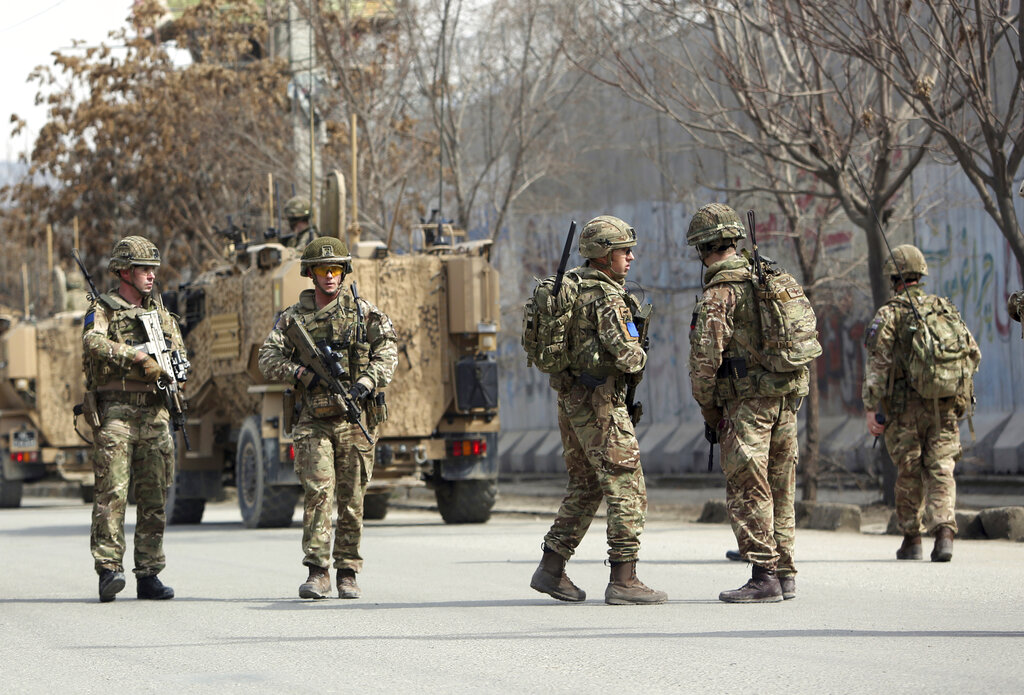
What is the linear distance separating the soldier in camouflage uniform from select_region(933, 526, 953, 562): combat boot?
0.17ft

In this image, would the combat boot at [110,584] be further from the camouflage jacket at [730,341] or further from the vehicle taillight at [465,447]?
the vehicle taillight at [465,447]

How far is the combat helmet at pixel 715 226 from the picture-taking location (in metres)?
8.77

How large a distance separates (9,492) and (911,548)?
56.9ft

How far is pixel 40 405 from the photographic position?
2477 centimetres

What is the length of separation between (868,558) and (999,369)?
7.73m

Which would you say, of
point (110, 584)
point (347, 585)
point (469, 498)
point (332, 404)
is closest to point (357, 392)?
point (332, 404)

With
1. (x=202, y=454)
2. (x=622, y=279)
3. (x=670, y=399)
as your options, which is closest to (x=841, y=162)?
(x=622, y=279)

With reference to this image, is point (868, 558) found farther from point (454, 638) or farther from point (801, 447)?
point (801, 447)

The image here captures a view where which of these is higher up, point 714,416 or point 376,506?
point 714,416

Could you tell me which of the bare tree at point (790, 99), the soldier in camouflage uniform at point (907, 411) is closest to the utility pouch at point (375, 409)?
the soldier in camouflage uniform at point (907, 411)

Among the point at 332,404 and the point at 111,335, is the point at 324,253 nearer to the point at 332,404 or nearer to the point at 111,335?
the point at 332,404

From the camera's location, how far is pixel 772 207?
2230cm

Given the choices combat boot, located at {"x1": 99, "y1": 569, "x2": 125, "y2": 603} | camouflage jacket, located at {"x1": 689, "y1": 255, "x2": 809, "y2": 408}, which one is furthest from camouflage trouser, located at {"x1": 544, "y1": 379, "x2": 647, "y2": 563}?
combat boot, located at {"x1": 99, "y1": 569, "x2": 125, "y2": 603}

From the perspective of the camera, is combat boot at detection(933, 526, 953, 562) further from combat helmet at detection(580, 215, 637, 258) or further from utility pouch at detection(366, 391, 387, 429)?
utility pouch at detection(366, 391, 387, 429)
